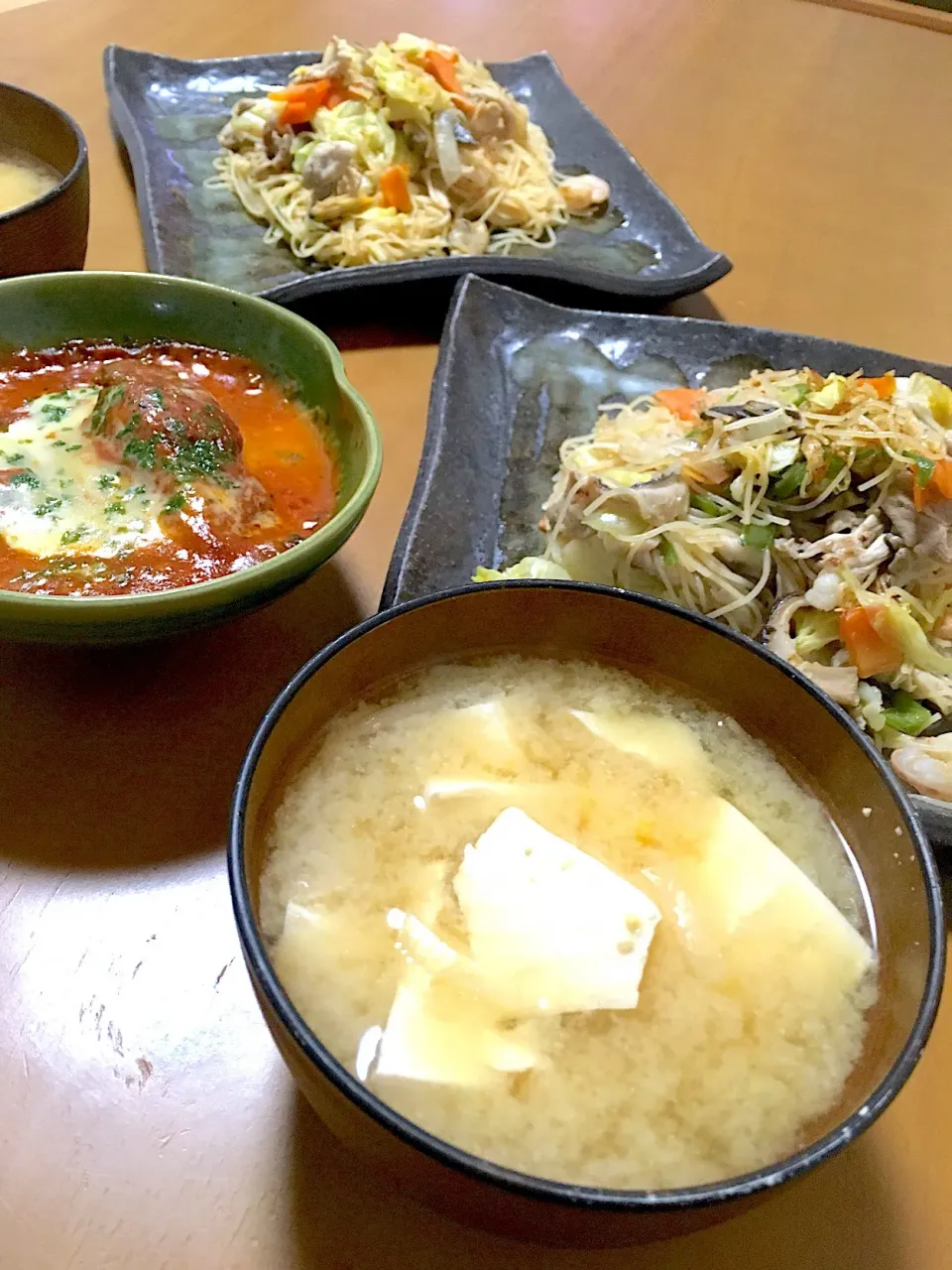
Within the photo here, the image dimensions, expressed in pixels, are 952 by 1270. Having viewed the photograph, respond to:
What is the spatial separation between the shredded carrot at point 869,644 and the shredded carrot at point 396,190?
1.63 metres

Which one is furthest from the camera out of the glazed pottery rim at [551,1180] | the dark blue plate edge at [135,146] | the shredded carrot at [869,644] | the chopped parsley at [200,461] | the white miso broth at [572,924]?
the dark blue plate edge at [135,146]

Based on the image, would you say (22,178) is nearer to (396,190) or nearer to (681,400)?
(396,190)

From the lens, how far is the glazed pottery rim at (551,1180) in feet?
2.09

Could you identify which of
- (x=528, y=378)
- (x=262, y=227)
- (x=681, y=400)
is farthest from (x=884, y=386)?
(x=262, y=227)

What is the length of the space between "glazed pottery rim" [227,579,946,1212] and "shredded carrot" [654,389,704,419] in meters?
0.97

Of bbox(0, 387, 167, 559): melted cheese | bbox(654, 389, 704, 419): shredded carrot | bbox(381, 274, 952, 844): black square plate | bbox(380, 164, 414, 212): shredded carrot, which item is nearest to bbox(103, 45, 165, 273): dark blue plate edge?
bbox(380, 164, 414, 212): shredded carrot

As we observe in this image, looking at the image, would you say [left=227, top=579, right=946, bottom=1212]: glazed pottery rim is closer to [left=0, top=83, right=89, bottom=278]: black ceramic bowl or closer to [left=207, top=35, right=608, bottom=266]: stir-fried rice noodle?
[left=0, top=83, right=89, bottom=278]: black ceramic bowl

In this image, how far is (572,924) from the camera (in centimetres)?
89

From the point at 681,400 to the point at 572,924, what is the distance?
1221mm

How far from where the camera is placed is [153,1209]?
895 millimetres

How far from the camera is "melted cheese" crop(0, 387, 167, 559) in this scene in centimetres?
127

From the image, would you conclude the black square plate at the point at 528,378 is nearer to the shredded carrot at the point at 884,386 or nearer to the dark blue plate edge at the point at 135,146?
the shredded carrot at the point at 884,386

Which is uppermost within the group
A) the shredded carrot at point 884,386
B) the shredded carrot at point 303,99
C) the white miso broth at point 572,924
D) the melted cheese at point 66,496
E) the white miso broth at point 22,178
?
the shredded carrot at point 884,386

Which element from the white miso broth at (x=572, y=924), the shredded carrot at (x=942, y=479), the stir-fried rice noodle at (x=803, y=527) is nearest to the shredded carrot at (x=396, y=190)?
the stir-fried rice noodle at (x=803, y=527)
